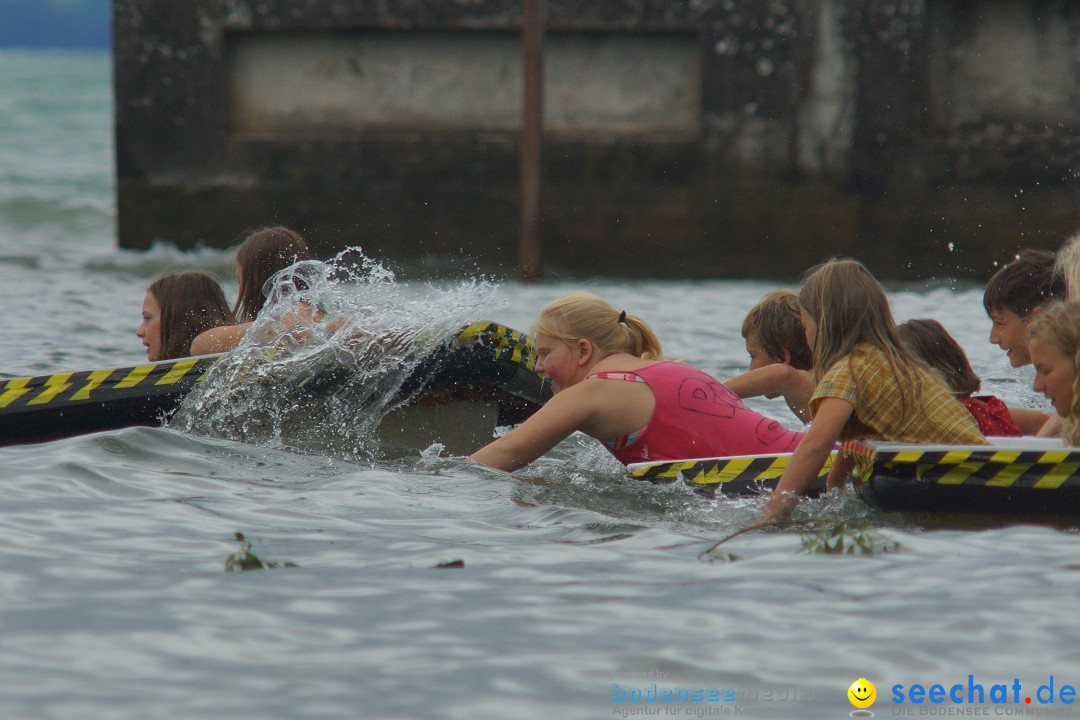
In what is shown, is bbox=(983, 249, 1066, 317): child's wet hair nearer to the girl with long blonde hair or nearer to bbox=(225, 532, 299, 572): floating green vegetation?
the girl with long blonde hair

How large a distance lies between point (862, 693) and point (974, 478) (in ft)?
5.08

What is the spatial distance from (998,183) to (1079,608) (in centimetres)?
1045

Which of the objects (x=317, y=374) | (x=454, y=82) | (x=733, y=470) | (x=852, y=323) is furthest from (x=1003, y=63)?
(x=733, y=470)

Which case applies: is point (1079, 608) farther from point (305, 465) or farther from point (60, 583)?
point (305, 465)

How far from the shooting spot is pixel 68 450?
513cm

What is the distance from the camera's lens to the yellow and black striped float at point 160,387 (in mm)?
5570

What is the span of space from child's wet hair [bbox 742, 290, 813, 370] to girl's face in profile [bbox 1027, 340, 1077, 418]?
55.0 inches

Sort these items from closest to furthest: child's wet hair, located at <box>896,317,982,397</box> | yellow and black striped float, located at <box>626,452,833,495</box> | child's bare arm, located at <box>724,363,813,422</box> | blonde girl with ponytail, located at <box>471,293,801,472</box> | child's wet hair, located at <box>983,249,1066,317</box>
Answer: yellow and black striped float, located at <box>626,452,833,495</box> < blonde girl with ponytail, located at <box>471,293,801,472</box> < child's wet hair, located at <box>896,317,982,397</box> < child's wet hair, located at <box>983,249,1066,317</box> < child's bare arm, located at <box>724,363,813,422</box>

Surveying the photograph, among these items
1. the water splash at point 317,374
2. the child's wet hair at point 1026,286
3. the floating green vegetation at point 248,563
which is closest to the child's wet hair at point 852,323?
the child's wet hair at point 1026,286

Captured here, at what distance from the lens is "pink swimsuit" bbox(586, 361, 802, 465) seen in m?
4.83

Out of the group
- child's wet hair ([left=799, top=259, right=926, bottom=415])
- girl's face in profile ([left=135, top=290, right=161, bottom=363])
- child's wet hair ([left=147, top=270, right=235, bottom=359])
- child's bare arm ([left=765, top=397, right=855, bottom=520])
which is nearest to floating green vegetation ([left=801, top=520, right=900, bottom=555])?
child's bare arm ([left=765, top=397, right=855, bottom=520])

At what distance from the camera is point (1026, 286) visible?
17.6ft

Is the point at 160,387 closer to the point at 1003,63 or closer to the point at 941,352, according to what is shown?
the point at 941,352

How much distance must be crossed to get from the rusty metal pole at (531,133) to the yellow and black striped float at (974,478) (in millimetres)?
8479
